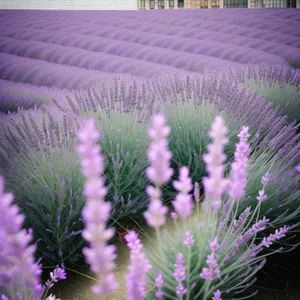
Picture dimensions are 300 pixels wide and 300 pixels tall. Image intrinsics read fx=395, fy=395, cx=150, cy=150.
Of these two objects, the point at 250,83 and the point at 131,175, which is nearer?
the point at 131,175

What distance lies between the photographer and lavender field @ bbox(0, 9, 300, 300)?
55 centimetres

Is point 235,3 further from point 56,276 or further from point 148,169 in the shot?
point 148,169

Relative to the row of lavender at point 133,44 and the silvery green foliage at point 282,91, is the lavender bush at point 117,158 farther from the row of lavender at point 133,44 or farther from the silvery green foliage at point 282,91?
the row of lavender at point 133,44

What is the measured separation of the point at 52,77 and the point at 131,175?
8.04 feet

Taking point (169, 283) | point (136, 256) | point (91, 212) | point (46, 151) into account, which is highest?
point (91, 212)

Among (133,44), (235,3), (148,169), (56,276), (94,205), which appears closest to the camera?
(94,205)

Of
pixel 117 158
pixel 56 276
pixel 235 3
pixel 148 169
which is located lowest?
pixel 56 276

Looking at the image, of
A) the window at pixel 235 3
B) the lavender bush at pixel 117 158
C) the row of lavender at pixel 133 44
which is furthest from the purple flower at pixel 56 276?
the window at pixel 235 3

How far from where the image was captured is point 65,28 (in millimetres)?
5871

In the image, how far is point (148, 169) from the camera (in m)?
0.56

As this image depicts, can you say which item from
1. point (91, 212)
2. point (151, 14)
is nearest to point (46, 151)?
point (91, 212)

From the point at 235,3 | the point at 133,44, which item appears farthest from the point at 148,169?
the point at 235,3

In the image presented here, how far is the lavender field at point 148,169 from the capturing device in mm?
554

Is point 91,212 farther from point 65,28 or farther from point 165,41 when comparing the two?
point 65,28
